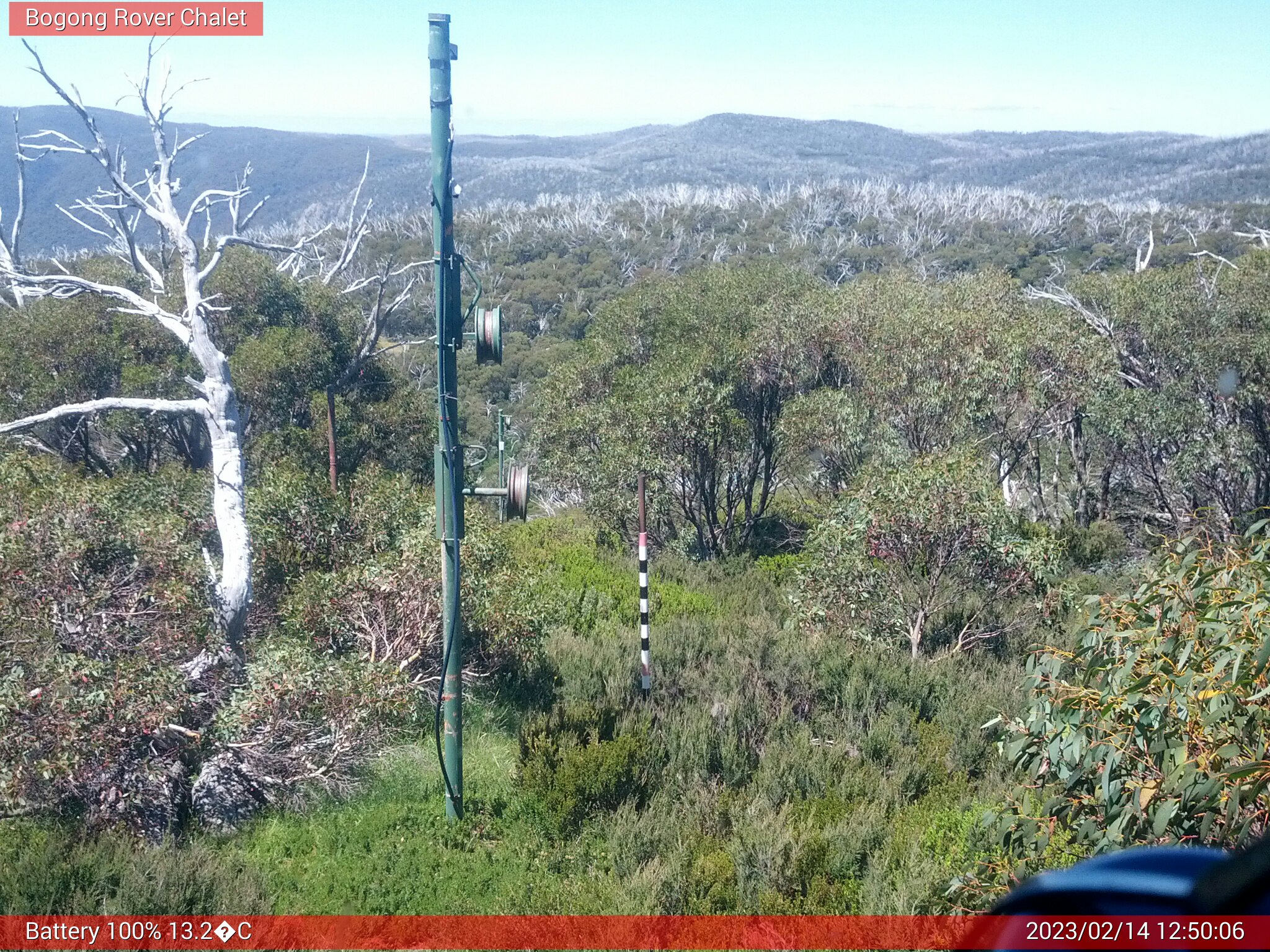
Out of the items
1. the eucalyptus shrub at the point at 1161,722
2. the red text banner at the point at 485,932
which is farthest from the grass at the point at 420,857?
the eucalyptus shrub at the point at 1161,722

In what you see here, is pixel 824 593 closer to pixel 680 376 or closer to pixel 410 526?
pixel 410 526

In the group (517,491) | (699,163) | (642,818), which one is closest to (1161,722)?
(517,491)

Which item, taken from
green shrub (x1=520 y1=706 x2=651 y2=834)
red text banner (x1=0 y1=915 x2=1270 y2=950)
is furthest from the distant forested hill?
red text banner (x1=0 y1=915 x2=1270 y2=950)

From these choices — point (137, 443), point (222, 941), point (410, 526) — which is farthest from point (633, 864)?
point (137, 443)

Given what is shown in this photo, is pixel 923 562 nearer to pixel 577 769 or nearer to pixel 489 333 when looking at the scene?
pixel 577 769

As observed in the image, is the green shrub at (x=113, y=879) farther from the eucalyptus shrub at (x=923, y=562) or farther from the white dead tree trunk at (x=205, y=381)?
the eucalyptus shrub at (x=923, y=562)

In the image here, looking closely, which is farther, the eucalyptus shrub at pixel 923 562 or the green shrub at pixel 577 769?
the eucalyptus shrub at pixel 923 562

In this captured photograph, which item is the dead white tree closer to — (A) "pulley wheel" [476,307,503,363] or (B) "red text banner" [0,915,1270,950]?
(A) "pulley wheel" [476,307,503,363]
